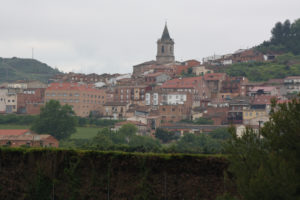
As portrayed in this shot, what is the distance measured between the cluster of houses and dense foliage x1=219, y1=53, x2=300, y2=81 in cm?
406

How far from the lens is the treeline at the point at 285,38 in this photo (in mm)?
102875

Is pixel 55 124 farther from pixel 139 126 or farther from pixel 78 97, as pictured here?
pixel 78 97

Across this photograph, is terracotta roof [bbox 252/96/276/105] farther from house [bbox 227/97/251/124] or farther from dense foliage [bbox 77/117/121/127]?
dense foliage [bbox 77/117/121/127]

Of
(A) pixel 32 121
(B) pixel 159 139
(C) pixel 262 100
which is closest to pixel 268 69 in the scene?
(C) pixel 262 100

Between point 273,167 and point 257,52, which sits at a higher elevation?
point 257,52

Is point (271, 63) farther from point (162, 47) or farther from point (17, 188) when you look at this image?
point (17, 188)

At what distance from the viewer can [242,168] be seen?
1430 centimetres

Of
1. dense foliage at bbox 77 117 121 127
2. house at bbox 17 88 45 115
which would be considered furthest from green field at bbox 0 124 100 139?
house at bbox 17 88 45 115

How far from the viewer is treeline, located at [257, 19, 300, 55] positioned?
10288 cm

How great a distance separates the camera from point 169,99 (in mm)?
76375

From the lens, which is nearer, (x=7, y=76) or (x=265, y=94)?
(x=265, y=94)

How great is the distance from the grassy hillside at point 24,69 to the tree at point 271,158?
127 metres

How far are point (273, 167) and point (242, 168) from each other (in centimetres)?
128

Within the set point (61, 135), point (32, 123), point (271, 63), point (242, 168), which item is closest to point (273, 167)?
point (242, 168)
